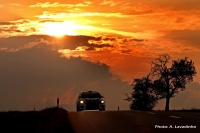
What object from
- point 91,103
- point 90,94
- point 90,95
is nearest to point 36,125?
point 91,103

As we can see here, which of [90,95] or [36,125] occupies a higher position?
[90,95]

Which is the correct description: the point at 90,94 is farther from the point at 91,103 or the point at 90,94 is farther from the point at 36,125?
the point at 36,125

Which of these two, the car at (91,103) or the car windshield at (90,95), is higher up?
the car windshield at (90,95)

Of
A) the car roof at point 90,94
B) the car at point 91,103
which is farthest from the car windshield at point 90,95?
the car at point 91,103

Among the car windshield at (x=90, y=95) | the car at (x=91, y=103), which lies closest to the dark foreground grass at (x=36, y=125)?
the car at (x=91, y=103)

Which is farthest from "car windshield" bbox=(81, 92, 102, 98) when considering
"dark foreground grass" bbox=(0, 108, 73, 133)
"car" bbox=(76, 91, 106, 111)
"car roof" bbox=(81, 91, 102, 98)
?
"dark foreground grass" bbox=(0, 108, 73, 133)

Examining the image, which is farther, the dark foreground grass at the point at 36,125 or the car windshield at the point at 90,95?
the car windshield at the point at 90,95

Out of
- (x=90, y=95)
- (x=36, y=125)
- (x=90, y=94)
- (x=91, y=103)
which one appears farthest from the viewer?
(x=90, y=94)

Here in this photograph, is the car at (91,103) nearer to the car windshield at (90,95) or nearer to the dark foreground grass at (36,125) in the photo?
the car windshield at (90,95)

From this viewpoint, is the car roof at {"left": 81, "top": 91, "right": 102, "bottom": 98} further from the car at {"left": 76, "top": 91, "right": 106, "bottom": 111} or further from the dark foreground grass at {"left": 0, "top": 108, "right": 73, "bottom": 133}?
the dark foreground grass at {"left": 0, "top": 108, "right": 73, "bottom": 133}

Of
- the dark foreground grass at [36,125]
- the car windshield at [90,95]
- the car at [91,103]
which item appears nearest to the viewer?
the dark foreground grass at [36,125]

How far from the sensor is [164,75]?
273 feet

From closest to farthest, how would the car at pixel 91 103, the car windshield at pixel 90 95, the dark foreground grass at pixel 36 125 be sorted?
the dark foreground grass at pixel 36 125 < the car at pixel 91 103 < the car windshield at pixel 90 95

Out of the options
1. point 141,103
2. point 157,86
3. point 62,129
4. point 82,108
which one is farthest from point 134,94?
point 62,129
